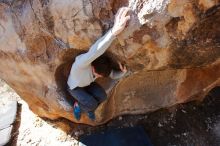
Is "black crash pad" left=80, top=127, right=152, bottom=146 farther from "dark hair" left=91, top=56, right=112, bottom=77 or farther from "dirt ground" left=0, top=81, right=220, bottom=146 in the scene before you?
"dark hair" left=91, top=56, right=112, bottom=77

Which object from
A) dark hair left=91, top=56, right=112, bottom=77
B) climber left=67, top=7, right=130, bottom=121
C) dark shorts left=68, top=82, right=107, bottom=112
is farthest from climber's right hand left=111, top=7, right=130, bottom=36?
dark shorts left=68, top=82, right=107, bottom=112

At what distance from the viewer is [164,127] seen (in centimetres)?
348

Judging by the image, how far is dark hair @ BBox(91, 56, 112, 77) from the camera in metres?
2.62

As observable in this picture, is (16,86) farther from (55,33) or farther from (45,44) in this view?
(55,33)

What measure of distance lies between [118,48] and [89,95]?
1.68ft

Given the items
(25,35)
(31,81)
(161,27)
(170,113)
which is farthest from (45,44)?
(170,113)

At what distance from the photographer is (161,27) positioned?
89.4 inches

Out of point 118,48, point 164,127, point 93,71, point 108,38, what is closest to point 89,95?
point 93,71

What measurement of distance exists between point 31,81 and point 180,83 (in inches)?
52.6

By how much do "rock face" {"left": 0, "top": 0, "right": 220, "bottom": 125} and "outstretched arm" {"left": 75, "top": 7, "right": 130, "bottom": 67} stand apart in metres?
0.06

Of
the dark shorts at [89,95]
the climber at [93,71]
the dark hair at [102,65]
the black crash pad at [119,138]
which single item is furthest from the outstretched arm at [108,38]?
the black crash pad at [119,138]

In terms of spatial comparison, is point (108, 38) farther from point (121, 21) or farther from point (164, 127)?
point (164, 127)

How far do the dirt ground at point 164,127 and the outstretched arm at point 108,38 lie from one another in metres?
1.31

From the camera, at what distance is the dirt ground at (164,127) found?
3.44 metres
